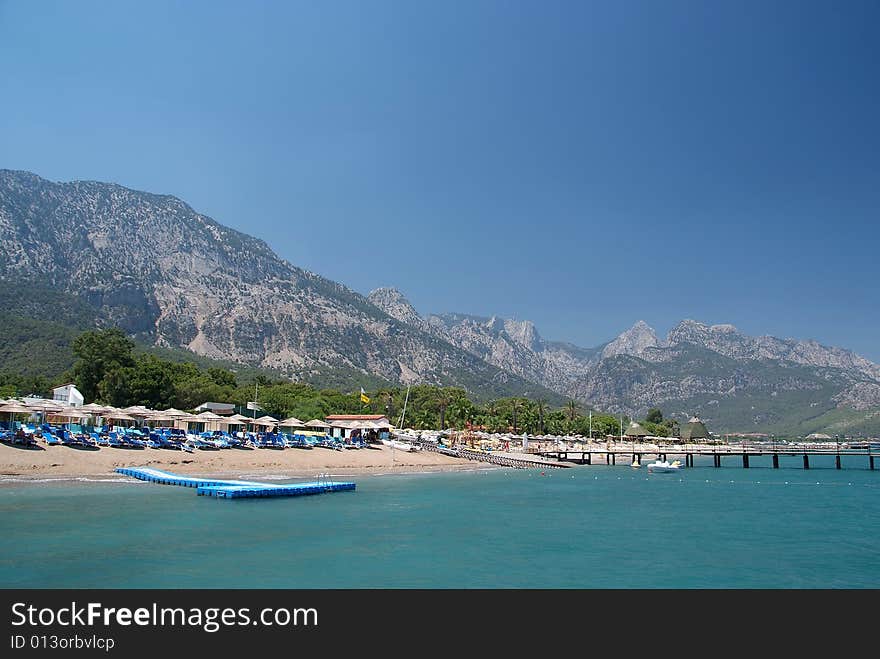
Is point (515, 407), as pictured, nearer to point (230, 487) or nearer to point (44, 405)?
point (44, 405)

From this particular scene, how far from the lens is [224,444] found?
197 ft

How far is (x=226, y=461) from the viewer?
181 ft

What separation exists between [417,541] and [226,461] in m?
34.0

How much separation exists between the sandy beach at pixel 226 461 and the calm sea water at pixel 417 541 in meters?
5.83

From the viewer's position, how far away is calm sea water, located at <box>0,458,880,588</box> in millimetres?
19797

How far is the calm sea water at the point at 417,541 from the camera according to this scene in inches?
779

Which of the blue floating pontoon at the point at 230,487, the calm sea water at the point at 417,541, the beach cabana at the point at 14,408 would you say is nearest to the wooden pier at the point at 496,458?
the calm sea water at the point at 417,541

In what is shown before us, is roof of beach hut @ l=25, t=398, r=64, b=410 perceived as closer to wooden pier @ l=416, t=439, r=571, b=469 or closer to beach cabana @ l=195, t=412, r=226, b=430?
beach cabana @ l=195, t=412, r=226, b=430

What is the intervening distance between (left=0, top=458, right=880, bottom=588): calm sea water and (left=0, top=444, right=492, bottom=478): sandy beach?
5831 millimetres

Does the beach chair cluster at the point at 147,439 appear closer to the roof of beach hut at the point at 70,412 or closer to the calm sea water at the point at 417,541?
the roof of beach hut at the point at 70,412

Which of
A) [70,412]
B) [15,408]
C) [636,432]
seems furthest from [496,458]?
[636,432]

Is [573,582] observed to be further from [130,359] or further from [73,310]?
[73,310]
